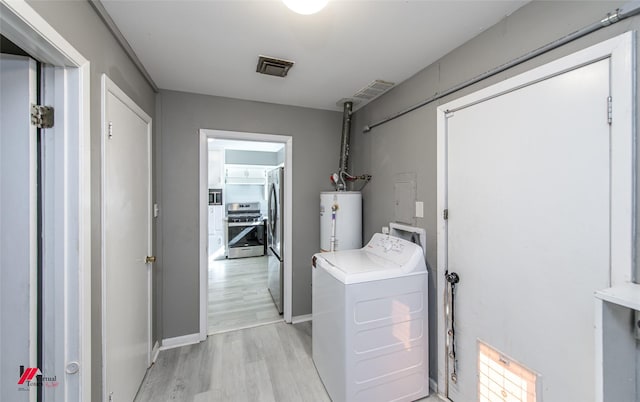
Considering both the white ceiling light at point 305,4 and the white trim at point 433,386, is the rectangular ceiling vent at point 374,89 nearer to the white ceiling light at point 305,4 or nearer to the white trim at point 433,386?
the white ceiling light at point 305,4

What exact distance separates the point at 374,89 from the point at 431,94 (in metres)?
0.61

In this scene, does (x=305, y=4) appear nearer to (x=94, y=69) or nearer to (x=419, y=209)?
(x=94, y=69)

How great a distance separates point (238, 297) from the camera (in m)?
3.50

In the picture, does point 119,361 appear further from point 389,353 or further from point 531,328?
point 531,328

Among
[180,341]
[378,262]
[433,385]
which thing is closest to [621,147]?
[378,262]

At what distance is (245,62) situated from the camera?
6.11 ft

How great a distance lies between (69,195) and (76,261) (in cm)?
28

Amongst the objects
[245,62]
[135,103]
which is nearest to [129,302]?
[135,103]

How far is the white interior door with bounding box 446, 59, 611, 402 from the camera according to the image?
3.48ft

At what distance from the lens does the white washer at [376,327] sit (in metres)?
1.57

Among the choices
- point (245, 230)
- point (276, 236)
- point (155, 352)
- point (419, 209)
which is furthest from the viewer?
point (245, 230)

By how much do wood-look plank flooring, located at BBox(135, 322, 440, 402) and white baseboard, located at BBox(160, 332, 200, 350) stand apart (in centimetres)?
5

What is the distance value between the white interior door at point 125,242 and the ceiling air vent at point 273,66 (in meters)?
0.93

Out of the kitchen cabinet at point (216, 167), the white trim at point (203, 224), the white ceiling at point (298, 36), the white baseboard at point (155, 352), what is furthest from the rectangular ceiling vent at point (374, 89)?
the kitchen cabinet at point (216, 167)
